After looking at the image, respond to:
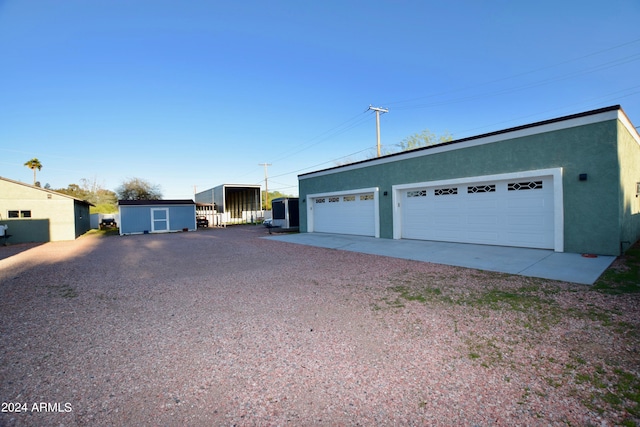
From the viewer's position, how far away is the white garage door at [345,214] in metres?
13.5

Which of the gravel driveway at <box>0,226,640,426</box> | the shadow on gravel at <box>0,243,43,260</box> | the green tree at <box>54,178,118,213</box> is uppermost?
the green tree at <box>54,178,118,213</box>

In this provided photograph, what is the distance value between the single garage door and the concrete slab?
1.36ft

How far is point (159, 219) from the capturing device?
77.7 feet

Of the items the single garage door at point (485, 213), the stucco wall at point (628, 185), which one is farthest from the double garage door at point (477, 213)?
the stucco wall at point (628, 185)

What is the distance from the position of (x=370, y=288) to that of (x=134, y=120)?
2076 cm

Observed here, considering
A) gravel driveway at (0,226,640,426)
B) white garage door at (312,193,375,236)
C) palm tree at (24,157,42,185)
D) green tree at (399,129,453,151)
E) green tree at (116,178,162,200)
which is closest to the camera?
gravel driveway at (0,226,640,426)

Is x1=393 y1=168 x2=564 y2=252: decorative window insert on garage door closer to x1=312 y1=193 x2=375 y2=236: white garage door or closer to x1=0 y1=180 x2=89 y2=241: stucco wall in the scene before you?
x1=312 y1=193 x2=375 y2=236: white garage door

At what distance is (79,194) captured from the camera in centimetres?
4444

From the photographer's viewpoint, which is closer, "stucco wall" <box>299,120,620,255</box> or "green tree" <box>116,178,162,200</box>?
"stucco wall" <box>299,120,620,255</box>

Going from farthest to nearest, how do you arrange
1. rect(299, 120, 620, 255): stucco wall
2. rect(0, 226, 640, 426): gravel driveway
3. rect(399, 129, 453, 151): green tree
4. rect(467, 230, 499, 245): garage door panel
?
rect(399, 129, 453, 151): green tree, rect(467, 230, 499, 245): garage door panel, rect(299, 120, 620, 255): stucco wall, rect(0, 226, 640, 426): gravel driveway

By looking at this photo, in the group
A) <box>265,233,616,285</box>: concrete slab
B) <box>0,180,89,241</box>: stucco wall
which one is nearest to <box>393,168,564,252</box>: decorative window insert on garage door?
<box>265,233,616,285</box>: concrete slab

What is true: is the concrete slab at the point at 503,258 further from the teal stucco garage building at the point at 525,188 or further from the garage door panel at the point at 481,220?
the garage door panel at the point at 481,220

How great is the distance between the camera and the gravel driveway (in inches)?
80.5

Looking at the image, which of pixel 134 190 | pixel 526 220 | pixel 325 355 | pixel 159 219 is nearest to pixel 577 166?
pixel 526 220
